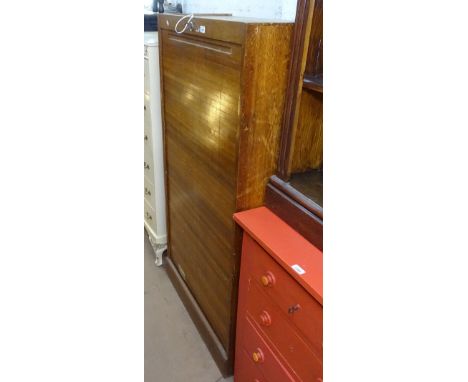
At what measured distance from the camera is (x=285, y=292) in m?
1.14

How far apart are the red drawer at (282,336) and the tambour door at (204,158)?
0.18 metres

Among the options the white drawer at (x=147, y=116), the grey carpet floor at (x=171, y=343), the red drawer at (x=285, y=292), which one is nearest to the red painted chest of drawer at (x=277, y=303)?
the red drawer at (x=285, y=292)

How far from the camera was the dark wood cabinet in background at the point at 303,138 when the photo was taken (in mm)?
1131

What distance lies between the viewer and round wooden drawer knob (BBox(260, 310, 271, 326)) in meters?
1.26

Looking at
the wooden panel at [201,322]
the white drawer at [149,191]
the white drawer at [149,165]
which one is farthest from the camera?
the white drawer at [149,191]

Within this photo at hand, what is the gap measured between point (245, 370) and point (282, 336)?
1.37ft

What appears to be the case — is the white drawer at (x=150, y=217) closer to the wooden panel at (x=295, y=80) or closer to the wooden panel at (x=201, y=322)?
the wooden panel at (x=201, y=322)

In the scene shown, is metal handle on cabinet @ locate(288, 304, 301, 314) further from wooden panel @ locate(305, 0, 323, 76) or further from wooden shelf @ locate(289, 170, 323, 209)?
wooden panel @ locate(305, 0, 323, 76)

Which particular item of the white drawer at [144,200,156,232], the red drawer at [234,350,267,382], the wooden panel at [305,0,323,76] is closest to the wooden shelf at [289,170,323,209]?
the wooden panel at [305,0,323,76]

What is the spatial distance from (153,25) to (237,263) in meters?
1.42

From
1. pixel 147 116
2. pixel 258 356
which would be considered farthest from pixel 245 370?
pixel 147 116

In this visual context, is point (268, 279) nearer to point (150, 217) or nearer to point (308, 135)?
point (308, 135)
